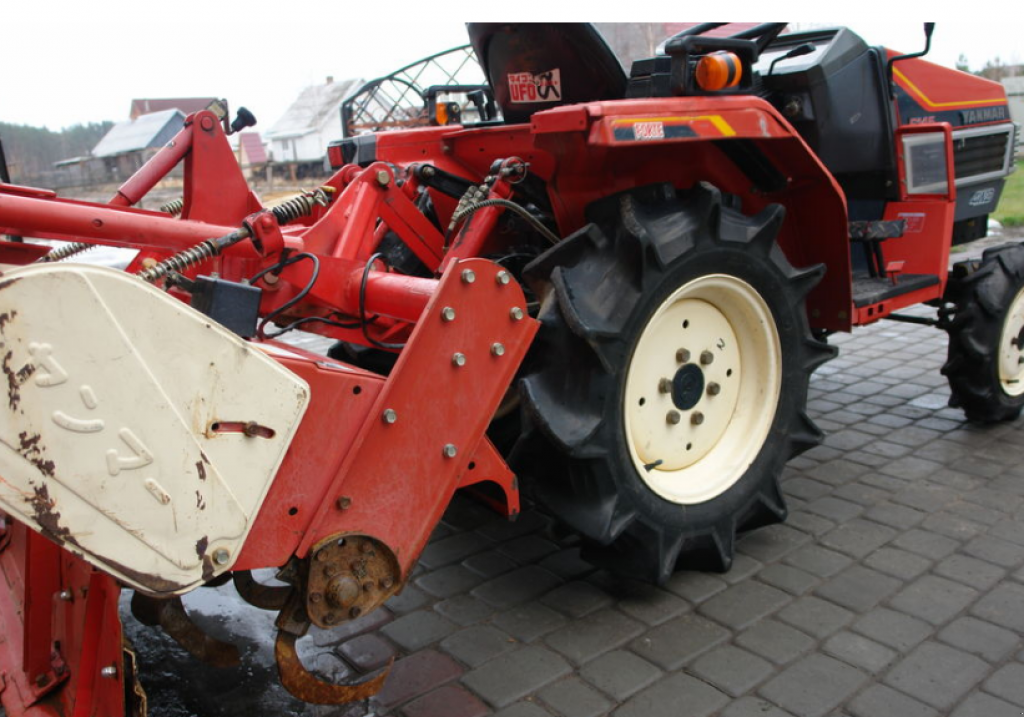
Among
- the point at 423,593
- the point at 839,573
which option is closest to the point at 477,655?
the point at 423,593

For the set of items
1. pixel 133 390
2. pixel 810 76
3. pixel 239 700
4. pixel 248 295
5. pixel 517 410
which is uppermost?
pixel 810 76

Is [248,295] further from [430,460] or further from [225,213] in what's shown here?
[225,213]

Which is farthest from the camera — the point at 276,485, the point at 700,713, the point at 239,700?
the point at 239,700

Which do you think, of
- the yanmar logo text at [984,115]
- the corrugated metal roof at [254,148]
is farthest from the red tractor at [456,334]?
the corrugated metal roof at [254,148]

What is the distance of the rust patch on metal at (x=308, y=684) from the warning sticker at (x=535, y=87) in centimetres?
195

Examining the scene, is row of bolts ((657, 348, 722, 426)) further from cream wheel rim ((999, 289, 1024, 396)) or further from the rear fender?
cream wheel rim ((999, 289, 1024, 396))

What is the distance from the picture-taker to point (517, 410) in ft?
9.89

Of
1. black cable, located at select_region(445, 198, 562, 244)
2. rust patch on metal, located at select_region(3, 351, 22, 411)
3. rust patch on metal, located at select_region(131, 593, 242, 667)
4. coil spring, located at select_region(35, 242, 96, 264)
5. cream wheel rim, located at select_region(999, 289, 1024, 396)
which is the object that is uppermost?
black cable, located at select_region(445, 198, 562, 244)

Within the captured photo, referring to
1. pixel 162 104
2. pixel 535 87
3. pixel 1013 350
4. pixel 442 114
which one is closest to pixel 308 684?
pixel 535 87

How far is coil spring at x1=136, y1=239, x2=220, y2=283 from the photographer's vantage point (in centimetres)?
205

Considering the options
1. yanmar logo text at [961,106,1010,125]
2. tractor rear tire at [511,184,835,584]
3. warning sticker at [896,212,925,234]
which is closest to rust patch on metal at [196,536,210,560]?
tractor rear tire at [511,184,835,584]

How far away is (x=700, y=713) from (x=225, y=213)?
2.05 metres

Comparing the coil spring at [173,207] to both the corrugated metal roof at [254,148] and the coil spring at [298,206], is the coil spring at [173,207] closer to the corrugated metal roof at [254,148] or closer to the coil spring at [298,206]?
the coil spring at [298,206]

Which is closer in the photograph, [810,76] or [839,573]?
[839,573]
